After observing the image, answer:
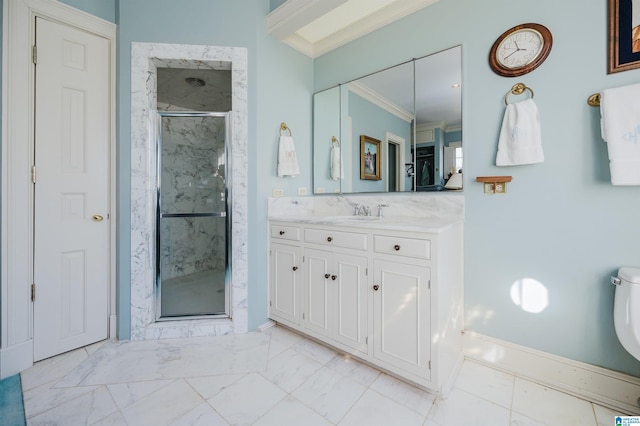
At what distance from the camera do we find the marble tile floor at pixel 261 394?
1.41 m

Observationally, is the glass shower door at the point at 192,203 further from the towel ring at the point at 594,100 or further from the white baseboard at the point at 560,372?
the towel ring at the point at 594,100

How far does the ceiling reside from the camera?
211cm

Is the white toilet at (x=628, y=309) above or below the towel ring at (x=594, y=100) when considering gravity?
below

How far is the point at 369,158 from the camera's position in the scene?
2.45 m

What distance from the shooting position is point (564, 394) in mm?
1577

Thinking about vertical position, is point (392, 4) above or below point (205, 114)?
above

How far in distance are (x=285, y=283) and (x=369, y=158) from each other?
1276 millimetres

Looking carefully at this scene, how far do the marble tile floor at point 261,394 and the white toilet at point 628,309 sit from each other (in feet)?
1.44

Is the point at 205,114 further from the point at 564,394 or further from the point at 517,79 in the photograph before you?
the point at 564,394

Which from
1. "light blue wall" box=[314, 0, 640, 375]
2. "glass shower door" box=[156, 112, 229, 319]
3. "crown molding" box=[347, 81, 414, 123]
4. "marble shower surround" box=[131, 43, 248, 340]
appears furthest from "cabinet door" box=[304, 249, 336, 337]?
"crown molding" box=[347, 81, 414, 123]

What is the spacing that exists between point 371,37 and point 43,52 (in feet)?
7.78

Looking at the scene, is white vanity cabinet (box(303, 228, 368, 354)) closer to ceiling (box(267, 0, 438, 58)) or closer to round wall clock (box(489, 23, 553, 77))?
round wall clock (box(489, 23, 553, 77))

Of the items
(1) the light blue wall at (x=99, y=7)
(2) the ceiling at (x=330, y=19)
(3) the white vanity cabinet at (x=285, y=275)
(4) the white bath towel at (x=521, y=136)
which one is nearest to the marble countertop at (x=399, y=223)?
(3) the white vanity cabinet at (x=285, y=275)


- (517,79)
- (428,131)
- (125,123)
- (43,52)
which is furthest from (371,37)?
(43,52)
